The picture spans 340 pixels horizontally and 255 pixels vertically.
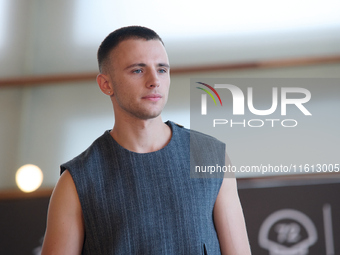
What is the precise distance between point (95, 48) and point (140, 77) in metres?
1.47

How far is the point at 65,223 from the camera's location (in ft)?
3.40

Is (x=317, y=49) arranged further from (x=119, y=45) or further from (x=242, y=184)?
(x=119, y=45)

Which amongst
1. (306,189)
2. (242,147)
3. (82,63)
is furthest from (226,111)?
(82,63)

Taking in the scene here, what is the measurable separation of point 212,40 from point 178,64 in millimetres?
229

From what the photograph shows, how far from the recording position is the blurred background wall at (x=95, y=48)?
7.29 feet

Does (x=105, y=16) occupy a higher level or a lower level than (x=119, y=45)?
higher

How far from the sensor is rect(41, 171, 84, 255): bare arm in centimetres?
103

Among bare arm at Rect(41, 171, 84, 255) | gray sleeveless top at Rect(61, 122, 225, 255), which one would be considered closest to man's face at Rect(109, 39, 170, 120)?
gray sleeveless top at Rect(61, 122, 225, 255)

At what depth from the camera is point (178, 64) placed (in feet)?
7.60

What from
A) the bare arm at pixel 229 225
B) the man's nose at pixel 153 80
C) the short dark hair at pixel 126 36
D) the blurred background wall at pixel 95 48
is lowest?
the bare arm at pixel 229 225
